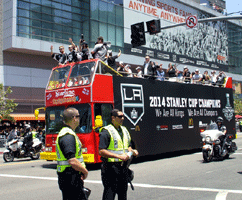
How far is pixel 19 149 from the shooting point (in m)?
16.2

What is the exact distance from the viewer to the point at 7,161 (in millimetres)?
16312

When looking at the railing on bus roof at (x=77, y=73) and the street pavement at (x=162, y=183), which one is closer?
the street pavement at (x=162, y=183)

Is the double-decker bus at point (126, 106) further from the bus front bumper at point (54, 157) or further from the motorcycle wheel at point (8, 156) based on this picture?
the motorcycle wheel at point (8, 156)

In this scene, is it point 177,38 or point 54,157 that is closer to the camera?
point 54,157

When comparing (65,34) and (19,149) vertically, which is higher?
(65,34)

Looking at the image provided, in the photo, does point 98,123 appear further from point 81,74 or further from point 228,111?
point 228,111

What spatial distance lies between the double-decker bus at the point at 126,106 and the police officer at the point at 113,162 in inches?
246

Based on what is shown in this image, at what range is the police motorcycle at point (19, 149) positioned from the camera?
634 inches

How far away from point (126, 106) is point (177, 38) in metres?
37.8

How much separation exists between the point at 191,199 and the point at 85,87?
6056mm

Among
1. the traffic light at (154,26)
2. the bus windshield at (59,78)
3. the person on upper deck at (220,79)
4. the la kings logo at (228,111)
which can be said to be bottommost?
the la kings logo at (228,111)

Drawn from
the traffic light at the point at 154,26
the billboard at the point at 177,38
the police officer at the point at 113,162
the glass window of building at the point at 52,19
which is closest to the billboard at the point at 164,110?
the traffic light at the point at 154,26

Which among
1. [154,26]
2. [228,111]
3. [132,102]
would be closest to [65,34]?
[228,111]

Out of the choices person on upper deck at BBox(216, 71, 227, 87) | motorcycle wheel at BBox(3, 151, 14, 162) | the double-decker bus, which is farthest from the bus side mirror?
person on upper deck at BBox(216, 71, 227, 87)
